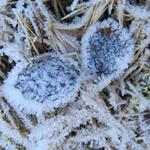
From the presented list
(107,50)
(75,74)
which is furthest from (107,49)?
(75,74)

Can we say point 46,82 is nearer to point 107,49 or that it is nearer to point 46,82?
point 46,82

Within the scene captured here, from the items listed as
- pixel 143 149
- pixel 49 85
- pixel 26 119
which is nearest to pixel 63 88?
pixel 49 85
